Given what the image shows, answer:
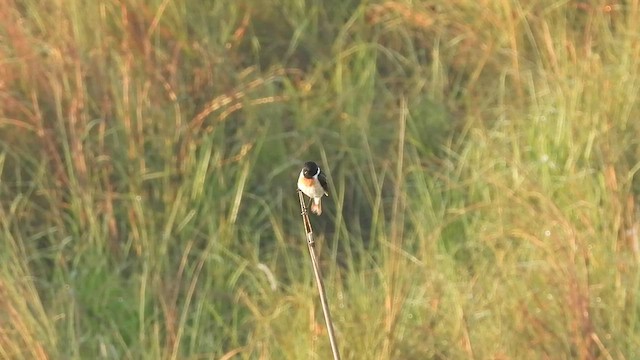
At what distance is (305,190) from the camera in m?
1.68

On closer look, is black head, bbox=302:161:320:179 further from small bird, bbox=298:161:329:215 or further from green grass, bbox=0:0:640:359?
green grass, bbox=0:0:640:359

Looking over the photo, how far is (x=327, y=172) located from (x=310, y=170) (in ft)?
6.28

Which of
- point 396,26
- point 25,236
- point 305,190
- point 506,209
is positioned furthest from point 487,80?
point 305,190

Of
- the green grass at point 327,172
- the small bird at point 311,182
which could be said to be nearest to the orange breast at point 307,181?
the small bird at point 311,182

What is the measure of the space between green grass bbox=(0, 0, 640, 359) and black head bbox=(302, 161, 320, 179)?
113 cm

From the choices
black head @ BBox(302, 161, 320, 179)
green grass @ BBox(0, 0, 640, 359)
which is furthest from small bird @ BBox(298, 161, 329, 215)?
green grass @ BBox(0, 0, 640, 359)

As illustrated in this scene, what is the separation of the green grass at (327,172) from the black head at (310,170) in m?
1.13

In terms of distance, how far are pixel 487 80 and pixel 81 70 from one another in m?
1.17

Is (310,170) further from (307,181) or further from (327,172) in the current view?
(327,172)

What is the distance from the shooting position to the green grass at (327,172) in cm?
290

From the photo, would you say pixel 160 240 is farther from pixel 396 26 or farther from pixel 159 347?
pixel 396 26

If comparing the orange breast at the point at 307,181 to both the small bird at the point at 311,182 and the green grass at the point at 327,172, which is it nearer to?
the small bird at the point at 311,182

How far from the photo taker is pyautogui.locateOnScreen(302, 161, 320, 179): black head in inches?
65.3

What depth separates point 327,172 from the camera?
141 inches
